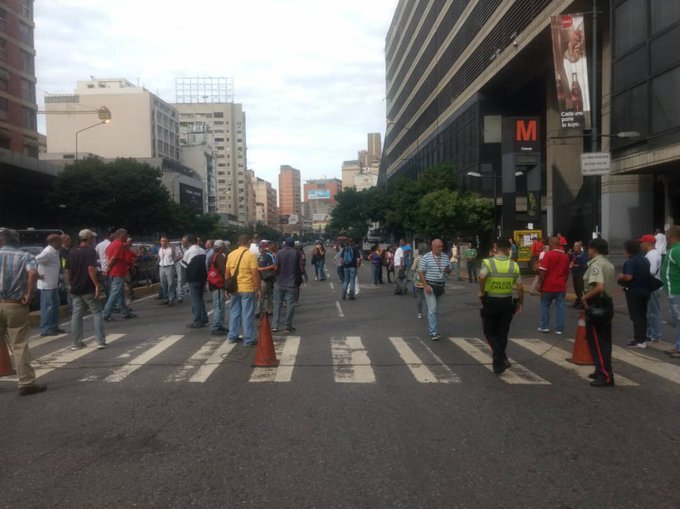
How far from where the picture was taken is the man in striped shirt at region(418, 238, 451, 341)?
10.4 m

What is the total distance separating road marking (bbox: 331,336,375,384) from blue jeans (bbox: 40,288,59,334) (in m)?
5.17

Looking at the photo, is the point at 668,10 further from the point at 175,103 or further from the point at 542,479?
the point at 175,103

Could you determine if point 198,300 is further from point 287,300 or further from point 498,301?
point 498,301

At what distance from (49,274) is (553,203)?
30.0 m

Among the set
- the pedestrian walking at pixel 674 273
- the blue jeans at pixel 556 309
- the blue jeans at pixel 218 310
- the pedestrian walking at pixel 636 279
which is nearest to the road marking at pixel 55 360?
the blue jeans at pixel 218 310

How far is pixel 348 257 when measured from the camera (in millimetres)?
17672

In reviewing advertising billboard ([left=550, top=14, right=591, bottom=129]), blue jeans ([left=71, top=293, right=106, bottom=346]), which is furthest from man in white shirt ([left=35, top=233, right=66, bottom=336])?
advertising billboard ([left=550, top=14, right=591, bottom=129])

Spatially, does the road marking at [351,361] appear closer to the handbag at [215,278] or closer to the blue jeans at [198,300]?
the handbag at [215,278]

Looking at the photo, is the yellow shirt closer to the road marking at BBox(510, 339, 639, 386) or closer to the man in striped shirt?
the man in striped shirt

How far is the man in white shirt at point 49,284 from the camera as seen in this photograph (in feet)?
35.2

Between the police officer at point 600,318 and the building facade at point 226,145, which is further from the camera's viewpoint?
the building facade at point 226,145

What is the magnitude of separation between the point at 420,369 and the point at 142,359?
156 inches

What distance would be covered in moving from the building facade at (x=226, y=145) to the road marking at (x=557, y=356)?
461ft

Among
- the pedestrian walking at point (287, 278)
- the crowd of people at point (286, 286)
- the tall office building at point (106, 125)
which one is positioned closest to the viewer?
the crowd of people at point (286, 286)
